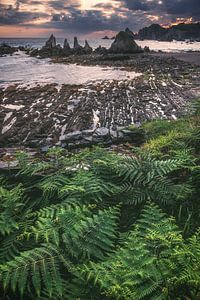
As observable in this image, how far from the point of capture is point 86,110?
44.4 ft

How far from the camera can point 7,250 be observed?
10.7 ft

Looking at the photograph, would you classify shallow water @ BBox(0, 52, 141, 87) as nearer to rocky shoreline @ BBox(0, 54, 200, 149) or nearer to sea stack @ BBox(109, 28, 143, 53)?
rocky shoreline @ BBox(0, 54, 200, 149)

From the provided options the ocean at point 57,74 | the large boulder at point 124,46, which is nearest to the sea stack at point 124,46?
the large boulder at point 124,46

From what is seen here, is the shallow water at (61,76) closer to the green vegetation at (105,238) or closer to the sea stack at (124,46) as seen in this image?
the green vegetation at (105,238)

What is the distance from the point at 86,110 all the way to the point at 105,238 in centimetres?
1073

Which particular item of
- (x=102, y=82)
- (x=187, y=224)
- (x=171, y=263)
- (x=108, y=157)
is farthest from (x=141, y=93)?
(x=171, y=263)

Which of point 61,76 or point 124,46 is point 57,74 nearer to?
point 61,76

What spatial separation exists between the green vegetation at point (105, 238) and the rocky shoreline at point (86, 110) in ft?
15.9

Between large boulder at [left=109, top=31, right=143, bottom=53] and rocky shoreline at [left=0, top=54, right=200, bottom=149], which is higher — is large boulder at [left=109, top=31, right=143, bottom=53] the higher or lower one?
the higher one

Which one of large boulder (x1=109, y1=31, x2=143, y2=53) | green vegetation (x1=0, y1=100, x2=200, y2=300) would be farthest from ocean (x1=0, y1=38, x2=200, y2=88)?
large boulder (x1=109, y1=31, x2=143, y2=53)

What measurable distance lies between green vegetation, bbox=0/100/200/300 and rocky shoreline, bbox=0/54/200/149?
15.9ft

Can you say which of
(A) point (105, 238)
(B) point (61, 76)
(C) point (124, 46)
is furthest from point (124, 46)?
(A) point (105, 238)

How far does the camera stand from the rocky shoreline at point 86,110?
9977 mm

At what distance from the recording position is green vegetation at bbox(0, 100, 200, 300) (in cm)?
254
